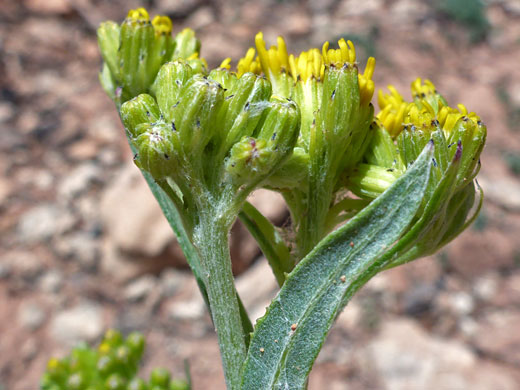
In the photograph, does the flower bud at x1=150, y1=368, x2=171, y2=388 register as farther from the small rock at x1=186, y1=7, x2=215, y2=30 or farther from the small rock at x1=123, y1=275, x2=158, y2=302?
the small rock at x1=186, y1=7, x2=215, y2=30

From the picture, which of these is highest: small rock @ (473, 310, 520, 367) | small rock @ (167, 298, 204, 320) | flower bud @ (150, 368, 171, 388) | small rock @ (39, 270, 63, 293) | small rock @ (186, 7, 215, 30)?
small rock @ (186, 7, 215, 30)

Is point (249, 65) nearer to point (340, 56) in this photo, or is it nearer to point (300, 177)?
point (340, 56)

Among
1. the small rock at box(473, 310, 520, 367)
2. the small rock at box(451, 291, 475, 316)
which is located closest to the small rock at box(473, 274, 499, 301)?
the small rock at box(451, 291, 475, 316)

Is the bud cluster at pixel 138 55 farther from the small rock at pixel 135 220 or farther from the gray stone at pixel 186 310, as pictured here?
the gray stone at pixel 186 310

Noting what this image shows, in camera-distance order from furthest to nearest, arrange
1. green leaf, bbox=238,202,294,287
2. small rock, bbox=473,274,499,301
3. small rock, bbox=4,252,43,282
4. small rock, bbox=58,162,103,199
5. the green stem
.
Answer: small rock, bbox=58,162,103,199 < small rock, bbox=473,274,499,301 < small rock, bbox=4,252,43,282 < green leaf, bbox=238,202,294,287 < the green stem

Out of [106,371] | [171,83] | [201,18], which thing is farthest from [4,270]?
[201,18]

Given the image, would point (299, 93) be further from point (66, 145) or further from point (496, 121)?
point (496, 121)
